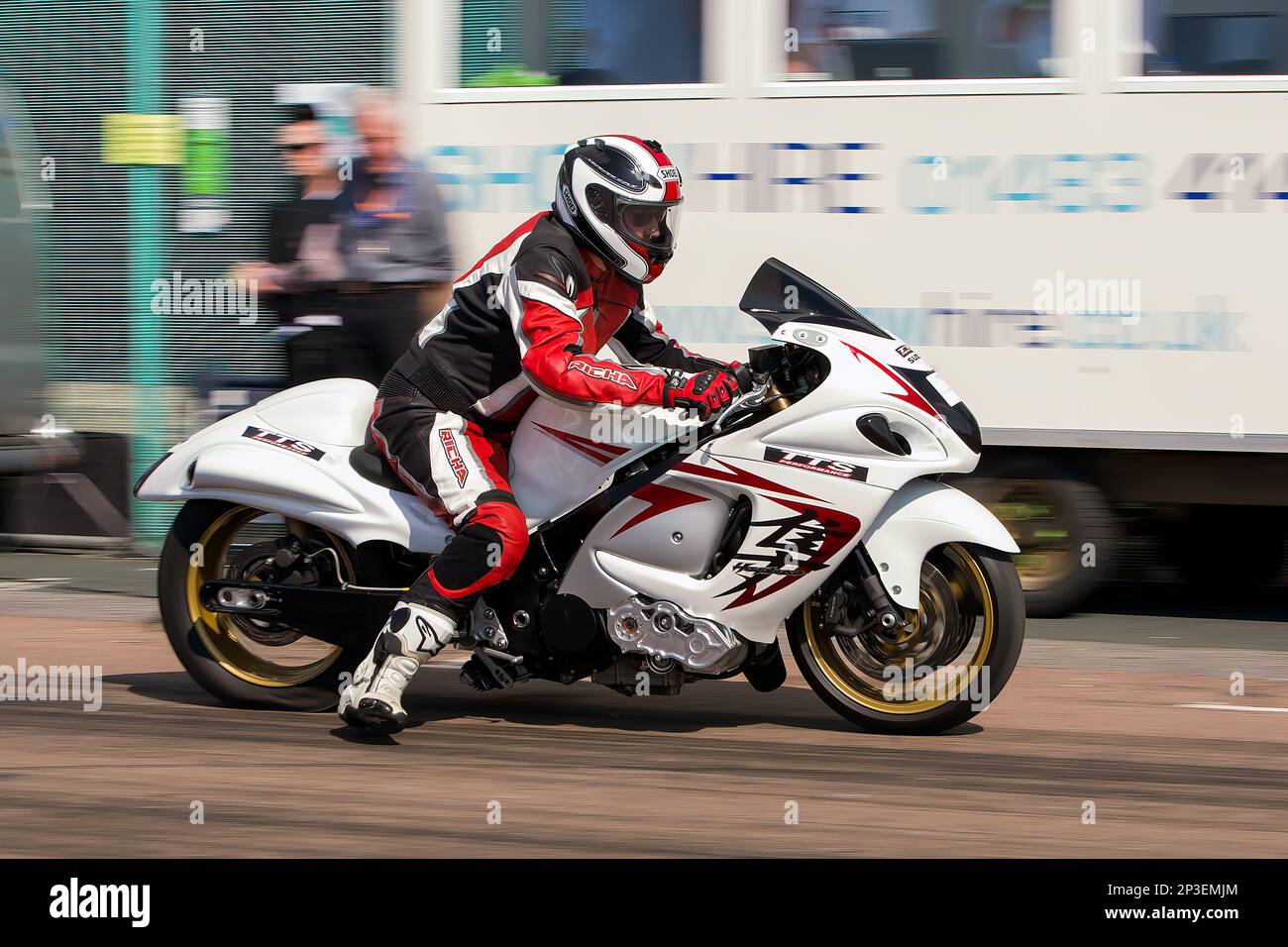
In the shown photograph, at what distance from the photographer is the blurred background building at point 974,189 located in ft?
26.9

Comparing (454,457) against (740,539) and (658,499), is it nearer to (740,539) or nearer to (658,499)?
(658,499)

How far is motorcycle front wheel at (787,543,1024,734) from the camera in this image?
5848mm

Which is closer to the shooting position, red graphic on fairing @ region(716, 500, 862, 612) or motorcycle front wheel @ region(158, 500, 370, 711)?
red graphic on fairing @ region(716, 500, 862, 612)

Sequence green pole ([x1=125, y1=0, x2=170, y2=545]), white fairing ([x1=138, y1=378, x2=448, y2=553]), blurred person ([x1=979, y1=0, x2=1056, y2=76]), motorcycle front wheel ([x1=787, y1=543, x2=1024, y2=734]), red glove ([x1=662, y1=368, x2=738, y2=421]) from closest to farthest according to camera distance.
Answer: red glove ([x1=662, y1=368, x2=738, y2=421]), motorcycle front wheel ([x1=787, y1=543, x2=1024, y2=734]), white fairing ([x1=138, y1=378, x2=448, y2=553]), blurred person ([x1=979, y1=0, x2=1056, y2=76]), green pole ([x1=125, y1=0, x2=170, y2=545])

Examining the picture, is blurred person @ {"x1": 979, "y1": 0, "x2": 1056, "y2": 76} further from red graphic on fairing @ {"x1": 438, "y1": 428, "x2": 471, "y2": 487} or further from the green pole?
the green pole

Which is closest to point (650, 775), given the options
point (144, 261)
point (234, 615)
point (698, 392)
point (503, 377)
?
point (698, 392)

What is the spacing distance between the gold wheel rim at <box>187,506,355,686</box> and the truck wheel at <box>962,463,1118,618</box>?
11.7 ft

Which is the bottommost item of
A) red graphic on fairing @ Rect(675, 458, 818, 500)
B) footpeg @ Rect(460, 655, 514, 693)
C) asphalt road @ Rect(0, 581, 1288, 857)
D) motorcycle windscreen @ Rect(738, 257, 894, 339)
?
asphalt road @ Rect(0, 581, 1288, 857)

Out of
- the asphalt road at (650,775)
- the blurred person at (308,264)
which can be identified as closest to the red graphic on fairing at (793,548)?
the asphalt road at (650,775)

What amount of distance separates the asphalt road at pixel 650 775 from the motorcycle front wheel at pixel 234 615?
0.37 feet

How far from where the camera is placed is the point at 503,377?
6.14 meters

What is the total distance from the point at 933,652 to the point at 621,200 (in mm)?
1719

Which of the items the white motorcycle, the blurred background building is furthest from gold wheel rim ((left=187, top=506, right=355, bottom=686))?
the blurred background building

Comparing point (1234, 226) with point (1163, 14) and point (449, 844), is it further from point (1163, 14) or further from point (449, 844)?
point (449, 844)
